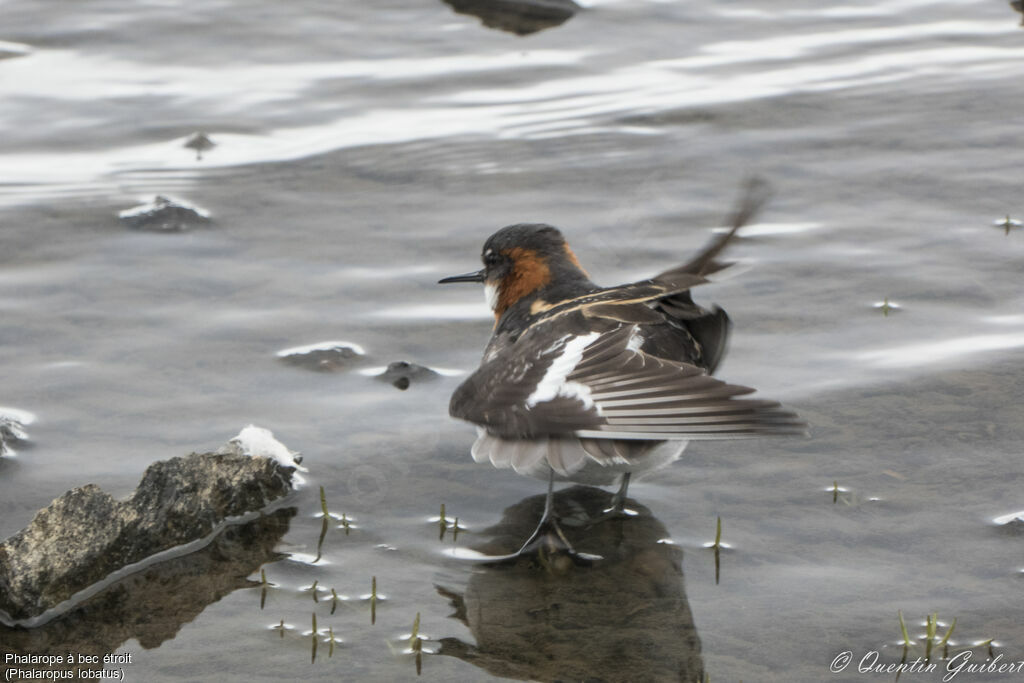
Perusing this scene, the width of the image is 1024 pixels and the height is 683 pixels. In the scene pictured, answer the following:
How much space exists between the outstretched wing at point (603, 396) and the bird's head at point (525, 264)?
3.62ft

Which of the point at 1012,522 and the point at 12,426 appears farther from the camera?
the point at 12,426

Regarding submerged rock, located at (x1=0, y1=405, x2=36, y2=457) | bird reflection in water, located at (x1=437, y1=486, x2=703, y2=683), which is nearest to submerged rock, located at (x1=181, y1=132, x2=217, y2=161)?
submerged rock, located at (x1=0, y1=405, x2=36, y2=457)

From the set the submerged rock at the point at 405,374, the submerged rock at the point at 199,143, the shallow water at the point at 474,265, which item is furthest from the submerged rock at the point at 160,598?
the submerged rock at the point at 199,143

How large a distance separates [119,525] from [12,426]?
128cm

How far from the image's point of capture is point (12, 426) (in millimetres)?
5836

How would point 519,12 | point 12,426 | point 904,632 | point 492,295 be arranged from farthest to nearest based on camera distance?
point 519,12 → point 492,295 → point 12,426 → point 904,632

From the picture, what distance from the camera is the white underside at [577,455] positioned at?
4.57 metres

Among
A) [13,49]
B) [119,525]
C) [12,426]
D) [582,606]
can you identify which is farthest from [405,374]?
[13,49]

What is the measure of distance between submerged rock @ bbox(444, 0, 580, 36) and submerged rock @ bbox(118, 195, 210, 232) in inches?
176

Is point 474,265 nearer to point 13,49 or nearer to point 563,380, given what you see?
point 563,380

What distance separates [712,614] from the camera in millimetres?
4633

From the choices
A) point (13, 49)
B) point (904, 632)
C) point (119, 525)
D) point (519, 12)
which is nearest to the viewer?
point (904, 632)

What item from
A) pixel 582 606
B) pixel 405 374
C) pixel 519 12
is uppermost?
pixel 519 12

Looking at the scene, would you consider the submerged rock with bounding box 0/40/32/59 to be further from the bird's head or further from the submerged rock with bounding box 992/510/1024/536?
the submerged rock with bounding box 992/510/1024/536
